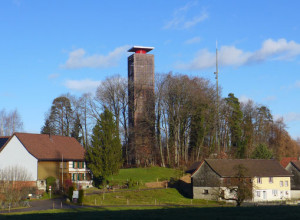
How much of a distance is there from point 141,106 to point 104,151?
18471 mm

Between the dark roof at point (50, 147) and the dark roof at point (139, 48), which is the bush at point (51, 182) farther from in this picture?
the dark roof at point (139, 48)

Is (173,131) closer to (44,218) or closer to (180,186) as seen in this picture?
(180,186)

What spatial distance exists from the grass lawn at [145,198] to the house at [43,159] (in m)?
8.85

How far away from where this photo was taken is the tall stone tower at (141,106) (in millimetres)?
79938

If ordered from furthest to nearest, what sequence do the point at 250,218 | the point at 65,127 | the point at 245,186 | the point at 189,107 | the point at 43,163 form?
the point at 65,127
the point at 189,107
the point at 43,163
the point at 245,186
the point at 250,218

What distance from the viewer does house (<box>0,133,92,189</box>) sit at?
64.8 meters

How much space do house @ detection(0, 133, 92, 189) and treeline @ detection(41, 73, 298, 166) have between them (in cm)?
433

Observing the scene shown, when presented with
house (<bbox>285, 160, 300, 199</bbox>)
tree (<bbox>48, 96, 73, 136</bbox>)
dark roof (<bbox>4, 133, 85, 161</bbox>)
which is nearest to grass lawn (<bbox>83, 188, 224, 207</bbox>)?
dark roof (<bbox>4, 133, 85, 161</bbox>)

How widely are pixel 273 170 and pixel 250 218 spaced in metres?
41.9

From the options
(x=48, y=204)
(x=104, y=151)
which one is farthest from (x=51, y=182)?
(x=48, y=204)

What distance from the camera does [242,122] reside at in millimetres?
92562

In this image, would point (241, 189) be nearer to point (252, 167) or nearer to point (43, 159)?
point (252, 167)

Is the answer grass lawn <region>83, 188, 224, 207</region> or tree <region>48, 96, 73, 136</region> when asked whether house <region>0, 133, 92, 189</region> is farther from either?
tree <region>48, 96, 73, 136</region>

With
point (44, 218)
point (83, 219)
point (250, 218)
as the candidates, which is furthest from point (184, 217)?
point (44, 218)
